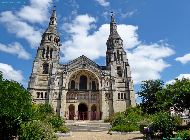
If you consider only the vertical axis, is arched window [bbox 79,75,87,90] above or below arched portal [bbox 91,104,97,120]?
above

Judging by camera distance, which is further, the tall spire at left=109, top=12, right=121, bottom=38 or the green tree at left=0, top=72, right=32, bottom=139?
A: the tall spire at left=109, top=12, right=121, bottom=38

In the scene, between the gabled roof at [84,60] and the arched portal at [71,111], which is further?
the gabled roof at [84,60]

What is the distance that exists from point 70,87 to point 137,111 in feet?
55.6

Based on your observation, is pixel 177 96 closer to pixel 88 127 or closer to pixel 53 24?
pixel 88 127

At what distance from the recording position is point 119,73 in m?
60.2

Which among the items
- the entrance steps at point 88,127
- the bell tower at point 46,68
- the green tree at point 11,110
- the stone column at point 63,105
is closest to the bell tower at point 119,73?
the stone column at point 63,105

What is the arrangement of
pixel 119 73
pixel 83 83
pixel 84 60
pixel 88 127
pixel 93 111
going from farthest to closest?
pixel 119 73 < pixel 84 60 < pixel 83 83 < pixel 93 111 < pixel 88 127

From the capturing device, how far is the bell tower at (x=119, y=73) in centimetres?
5591

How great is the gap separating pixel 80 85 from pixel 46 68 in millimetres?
8413

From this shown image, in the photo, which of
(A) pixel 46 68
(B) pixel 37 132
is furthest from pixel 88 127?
(A) pixel 46 68

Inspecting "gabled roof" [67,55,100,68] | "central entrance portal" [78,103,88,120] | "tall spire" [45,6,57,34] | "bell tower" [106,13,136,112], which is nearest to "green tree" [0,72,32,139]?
"central entrance portal" [78,103,88,120]

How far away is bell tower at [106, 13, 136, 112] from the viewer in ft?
183

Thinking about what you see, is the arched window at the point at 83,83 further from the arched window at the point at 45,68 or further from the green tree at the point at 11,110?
the green tree at the point at 11,110

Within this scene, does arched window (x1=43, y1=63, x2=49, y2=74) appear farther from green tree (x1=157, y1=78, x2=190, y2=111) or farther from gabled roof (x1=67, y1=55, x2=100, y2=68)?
green tree (x1=157, y1=78, x2=190, y2=111)
